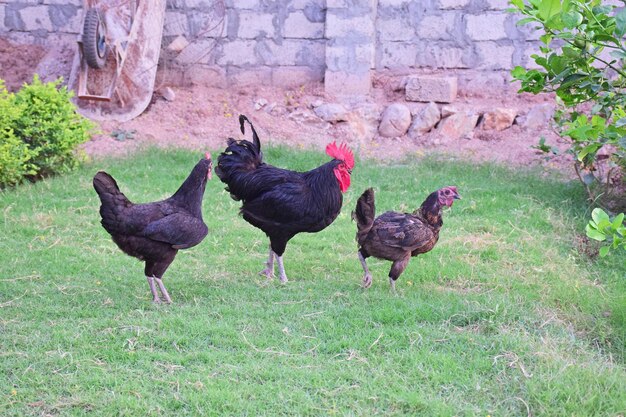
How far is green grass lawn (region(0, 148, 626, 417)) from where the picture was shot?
15.2 feet

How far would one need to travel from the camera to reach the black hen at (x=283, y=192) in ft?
21.7

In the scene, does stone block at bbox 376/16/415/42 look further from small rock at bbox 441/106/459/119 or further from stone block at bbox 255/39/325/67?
small rock at bbox 441/106/459/119

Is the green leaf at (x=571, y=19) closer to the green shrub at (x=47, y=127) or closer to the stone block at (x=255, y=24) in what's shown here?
the green shrub at (x=47, y=127)

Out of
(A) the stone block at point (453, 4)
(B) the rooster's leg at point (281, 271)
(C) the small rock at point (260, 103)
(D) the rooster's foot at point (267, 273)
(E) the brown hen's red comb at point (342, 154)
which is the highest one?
(A) the stone block at point (453, 4)

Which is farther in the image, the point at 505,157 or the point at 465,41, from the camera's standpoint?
the point at 465,41

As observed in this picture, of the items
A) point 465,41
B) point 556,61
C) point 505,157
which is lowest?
point 505,157

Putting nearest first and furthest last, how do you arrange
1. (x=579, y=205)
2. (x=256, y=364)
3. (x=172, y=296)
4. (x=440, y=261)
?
(x=256, y=364) → (x=172, y=296) → (x=440, y=261) → (x=579, y=205)

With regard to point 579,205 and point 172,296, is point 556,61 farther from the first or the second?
point 579,205

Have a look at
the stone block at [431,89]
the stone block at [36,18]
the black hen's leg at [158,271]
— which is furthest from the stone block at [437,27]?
the black hen's leg at [158,271]

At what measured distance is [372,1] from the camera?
39.0 ft

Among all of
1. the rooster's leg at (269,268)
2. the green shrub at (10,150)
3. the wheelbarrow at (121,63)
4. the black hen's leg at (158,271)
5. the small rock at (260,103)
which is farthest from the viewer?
the small rock at (260,103)

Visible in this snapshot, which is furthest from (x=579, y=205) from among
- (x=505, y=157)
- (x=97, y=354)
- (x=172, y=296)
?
(x=97, y=354)

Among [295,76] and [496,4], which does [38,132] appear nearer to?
[295,76]

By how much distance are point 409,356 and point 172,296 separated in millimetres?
2221
